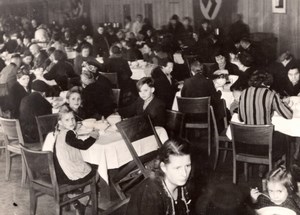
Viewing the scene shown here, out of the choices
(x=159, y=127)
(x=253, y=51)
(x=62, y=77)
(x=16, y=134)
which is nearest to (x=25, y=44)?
(x=62, y=77)

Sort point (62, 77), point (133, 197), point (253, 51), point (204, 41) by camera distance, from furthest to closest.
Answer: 1. point (204, 41)
2. point (253, 51)
3. point (62, 77)
4. point (133, 197)

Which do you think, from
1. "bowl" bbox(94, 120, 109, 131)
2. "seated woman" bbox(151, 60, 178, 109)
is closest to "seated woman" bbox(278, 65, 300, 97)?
"seated woman" bbox(151, 60, 178, 109)

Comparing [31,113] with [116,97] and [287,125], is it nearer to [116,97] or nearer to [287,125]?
[116,97]

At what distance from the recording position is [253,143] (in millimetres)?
3797

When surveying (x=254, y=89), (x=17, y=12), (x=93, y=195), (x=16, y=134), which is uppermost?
(x=17, y=12)

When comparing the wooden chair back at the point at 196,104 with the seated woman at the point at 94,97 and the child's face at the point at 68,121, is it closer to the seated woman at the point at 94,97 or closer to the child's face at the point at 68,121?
the seated woman at the point at 94,97

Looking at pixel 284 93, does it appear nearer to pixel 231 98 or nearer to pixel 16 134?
pixel 231 98

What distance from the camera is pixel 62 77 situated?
658 centimetres

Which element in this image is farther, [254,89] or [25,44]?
[25,44]

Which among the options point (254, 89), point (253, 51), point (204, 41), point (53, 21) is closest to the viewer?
point (254, 89)

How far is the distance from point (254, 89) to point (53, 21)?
560 inches

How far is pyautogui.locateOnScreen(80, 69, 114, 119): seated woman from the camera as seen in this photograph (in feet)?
17.1

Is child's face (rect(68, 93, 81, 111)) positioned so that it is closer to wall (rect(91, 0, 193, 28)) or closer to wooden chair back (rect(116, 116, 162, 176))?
wooden chair back (rect(116, 116, 162, 176))

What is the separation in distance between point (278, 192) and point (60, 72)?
4.62 m
